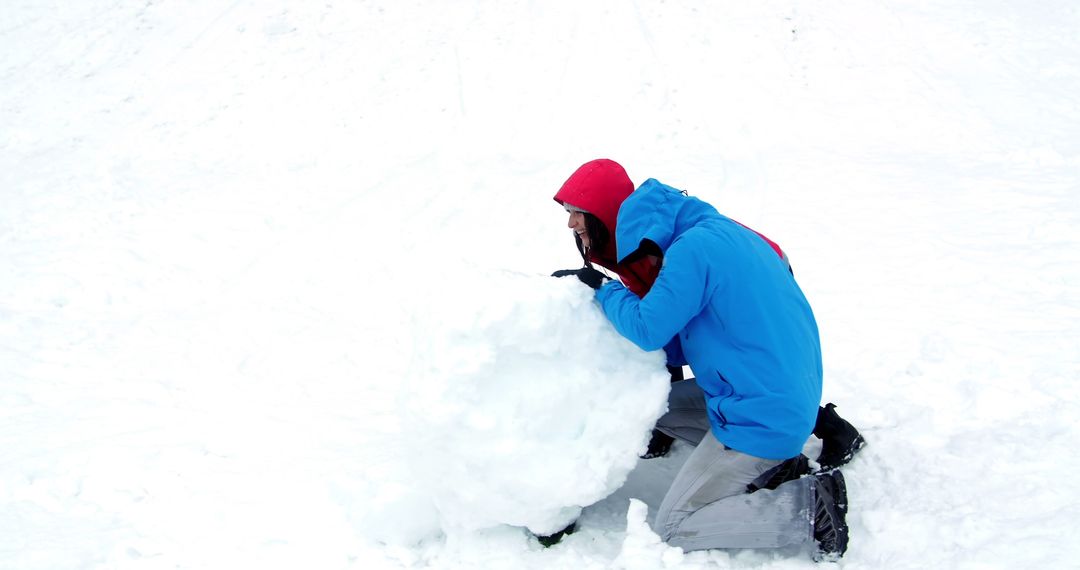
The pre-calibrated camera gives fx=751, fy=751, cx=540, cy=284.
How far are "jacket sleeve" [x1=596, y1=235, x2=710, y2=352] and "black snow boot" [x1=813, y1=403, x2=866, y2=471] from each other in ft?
3.41

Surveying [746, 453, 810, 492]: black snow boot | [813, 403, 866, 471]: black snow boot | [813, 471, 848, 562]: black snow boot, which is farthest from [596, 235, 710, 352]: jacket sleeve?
[813, 403, 866, 471]: black snow boot

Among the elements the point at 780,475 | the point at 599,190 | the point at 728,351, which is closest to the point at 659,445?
the point at 780,475

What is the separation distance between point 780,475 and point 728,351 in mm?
589

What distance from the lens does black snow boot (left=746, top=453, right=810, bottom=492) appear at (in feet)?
9.49

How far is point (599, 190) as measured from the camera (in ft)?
9.78

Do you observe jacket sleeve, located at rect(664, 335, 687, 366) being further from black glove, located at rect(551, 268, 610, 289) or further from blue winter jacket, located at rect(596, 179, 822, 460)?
black glove, located at rect(551, 268, 610, 289)

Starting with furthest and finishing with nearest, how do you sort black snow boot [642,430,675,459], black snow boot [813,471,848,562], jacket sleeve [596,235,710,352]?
1. black snow boot [642,430,675,459]
2. black snow boot [813,471,848,562]
3. jacket sleeve [596,235,710,352]

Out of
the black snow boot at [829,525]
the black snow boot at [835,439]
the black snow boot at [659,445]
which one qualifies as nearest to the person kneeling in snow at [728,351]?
the black snow boot at [829,525]

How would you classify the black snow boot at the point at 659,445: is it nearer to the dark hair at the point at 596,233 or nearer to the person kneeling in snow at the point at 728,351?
the person kneeling in snow at the point at 728,351

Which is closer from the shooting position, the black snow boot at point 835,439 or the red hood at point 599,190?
the red hood at point 599,190

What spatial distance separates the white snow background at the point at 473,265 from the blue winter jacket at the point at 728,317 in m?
0.25

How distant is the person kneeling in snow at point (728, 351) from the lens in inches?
105

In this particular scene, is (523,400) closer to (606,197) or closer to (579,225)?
(579,225)

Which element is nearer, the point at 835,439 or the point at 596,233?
the point at 596,233
